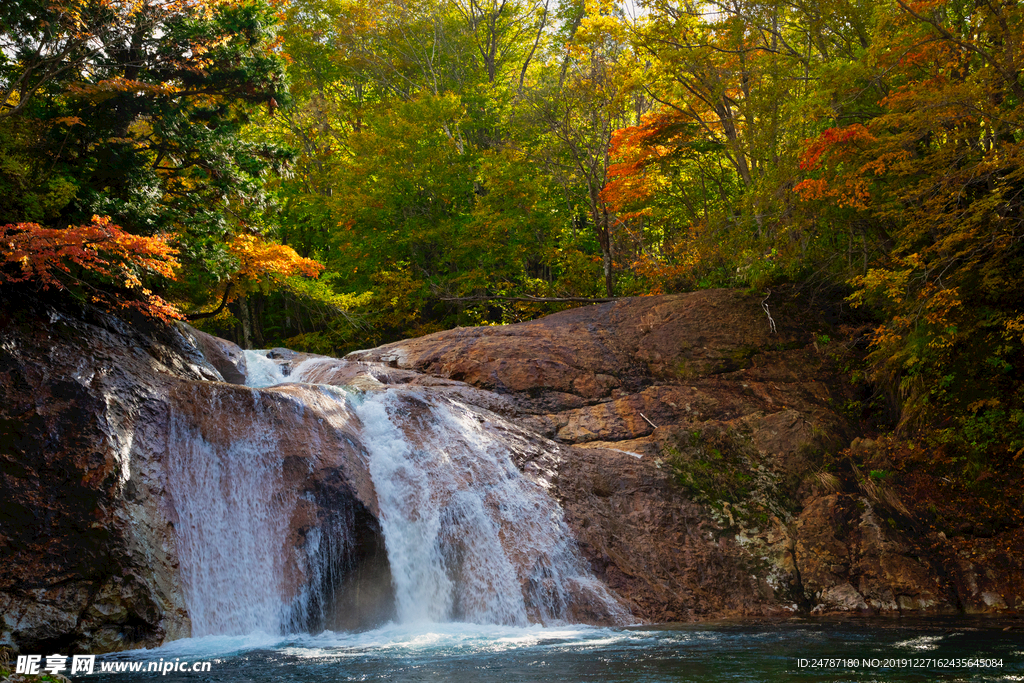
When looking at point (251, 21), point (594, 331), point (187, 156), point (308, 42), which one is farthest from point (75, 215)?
point (308, 42)

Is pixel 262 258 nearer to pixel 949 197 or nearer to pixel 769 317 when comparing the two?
pixel 769 317

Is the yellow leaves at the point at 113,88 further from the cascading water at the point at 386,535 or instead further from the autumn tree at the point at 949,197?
the autumn tree at the point at 949,197

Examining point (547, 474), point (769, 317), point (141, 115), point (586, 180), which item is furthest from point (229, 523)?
point (586, 180)

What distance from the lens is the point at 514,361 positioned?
15164mm

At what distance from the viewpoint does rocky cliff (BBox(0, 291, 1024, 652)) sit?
26.7 ft

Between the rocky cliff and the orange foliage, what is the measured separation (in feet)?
2.00

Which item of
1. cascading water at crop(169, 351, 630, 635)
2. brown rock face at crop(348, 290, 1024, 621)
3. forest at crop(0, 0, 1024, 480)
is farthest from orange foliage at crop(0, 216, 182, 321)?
brown rock face at crop(348, 290, 1024, 621)

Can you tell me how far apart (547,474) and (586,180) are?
13342 mm

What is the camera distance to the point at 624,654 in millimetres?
7316

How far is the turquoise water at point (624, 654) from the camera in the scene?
6320 mm

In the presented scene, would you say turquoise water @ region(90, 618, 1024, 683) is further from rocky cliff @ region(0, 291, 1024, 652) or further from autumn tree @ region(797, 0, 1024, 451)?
autumn tree @ region(797, 0, 1024, 451)

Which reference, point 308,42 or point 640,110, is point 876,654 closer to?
point 640,110

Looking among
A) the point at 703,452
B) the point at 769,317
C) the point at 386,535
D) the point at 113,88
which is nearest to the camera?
the point at 386,535

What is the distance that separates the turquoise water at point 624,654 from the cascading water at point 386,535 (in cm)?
40
